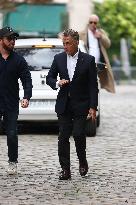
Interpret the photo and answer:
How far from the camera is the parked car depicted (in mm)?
15953

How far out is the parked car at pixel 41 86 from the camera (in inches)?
628

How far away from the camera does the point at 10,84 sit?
35.9 feet

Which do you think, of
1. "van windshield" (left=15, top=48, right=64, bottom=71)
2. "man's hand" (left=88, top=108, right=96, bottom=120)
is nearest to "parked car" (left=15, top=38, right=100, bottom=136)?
"van windshield" (left=15, top=48, right=64, bottom=71)

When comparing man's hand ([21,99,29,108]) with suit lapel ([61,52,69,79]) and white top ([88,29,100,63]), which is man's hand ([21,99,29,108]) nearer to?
suit lapel ([61,52,69,79])

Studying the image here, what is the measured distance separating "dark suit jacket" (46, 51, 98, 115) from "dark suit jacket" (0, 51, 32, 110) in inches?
13.9

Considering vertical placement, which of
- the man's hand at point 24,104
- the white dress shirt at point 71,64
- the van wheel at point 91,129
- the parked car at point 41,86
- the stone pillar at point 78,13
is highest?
the white dress shirt at point 71,64

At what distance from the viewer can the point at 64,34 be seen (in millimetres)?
10609

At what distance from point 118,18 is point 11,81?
61.6 m

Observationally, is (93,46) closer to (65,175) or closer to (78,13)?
(65,175)

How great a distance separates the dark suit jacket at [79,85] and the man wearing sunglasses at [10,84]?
1.25 feet

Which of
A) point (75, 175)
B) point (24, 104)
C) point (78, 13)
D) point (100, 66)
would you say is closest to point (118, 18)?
point (78, 13)

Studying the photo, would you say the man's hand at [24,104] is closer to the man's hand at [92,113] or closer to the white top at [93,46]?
the man's hand at [92,113]

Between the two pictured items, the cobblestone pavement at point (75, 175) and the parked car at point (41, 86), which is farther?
the parked car at point (41, 86)

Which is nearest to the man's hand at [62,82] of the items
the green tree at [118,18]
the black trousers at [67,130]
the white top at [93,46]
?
the black trousers at [67,130]
